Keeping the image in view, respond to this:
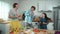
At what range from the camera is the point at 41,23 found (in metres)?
1.14

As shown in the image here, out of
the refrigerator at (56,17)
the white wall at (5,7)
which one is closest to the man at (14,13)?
the white wall at (5,7)

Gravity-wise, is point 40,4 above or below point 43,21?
above

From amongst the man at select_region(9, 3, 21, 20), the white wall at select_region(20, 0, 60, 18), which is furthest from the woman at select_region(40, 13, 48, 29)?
the man at select_region(9, 3, 21, 20)

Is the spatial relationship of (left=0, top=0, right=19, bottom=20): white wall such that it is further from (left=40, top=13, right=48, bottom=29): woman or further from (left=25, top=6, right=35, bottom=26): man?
(left=40, top=13, right=48, bottom=29): woman

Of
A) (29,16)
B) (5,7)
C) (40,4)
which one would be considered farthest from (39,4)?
(5,7)

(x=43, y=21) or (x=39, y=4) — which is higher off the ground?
(x=39, y=4)

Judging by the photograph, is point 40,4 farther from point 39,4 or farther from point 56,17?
point 56,17

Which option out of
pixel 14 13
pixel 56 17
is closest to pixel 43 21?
pixel 56 17

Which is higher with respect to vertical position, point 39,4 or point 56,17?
point 39,4

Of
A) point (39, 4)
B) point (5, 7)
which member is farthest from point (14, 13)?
point (39, 4)

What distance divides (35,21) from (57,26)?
190 mm

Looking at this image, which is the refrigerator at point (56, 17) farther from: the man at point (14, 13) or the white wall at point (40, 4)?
the man at point (14, 13)

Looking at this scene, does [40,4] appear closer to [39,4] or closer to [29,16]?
[39,4]

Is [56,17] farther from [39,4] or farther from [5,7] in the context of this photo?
[5,7]
